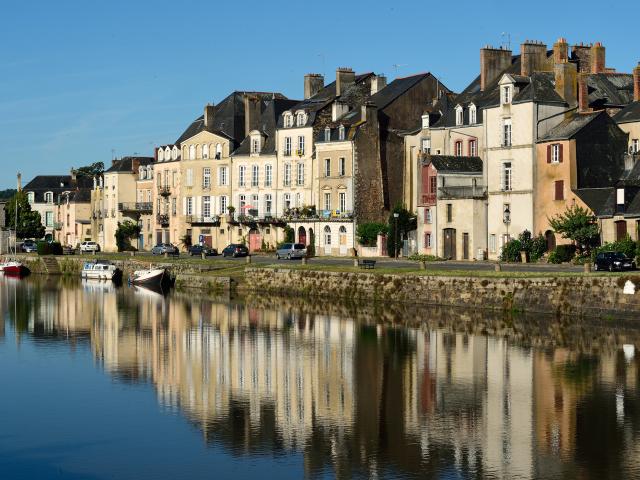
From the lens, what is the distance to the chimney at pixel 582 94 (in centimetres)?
6347

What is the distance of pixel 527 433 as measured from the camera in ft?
86.7

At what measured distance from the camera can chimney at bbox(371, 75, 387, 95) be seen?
8488 cm

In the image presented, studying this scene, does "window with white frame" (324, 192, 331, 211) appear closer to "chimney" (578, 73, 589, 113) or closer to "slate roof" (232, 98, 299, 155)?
"slate roof" (232, 98, 299, 155)

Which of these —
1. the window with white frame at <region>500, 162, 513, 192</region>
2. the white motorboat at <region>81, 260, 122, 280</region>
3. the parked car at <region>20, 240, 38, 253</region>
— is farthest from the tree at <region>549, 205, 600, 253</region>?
the parked car at <region>20, 240, 38, 253</region>

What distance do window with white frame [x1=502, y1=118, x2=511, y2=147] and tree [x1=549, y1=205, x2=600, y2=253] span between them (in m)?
6.66

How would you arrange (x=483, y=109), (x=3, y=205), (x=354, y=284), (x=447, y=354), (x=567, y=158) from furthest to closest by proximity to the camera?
(x=3, y=205)
(x=483, y=109)
(x=567, y=158)
(x=354, y=284)
(x=447, y=354)

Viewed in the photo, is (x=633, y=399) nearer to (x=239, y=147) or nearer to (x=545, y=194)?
(x=545, y=194)

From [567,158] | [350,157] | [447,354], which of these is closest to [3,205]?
[350,157]

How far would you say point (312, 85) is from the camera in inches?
3600

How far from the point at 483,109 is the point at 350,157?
1466 cm

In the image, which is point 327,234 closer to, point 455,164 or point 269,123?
point 269,123

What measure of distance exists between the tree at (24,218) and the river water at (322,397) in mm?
69990

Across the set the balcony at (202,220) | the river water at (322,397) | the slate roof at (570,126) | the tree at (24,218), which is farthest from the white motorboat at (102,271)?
the tree at (24,218)

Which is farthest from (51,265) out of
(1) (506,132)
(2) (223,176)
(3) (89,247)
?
(1) (506,132)
